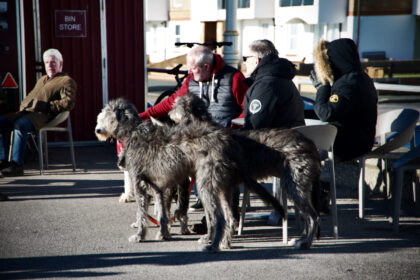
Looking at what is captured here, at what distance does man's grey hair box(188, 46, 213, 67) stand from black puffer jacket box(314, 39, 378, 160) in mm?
1169

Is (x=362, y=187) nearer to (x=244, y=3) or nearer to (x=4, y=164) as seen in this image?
(x=4, y=164)

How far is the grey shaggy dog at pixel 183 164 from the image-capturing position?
15.8ft

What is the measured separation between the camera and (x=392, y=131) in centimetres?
686

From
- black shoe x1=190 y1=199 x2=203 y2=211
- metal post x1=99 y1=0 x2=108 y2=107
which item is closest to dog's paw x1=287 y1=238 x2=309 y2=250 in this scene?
black shoe x1=190 y1=199 x2=203 y2=211

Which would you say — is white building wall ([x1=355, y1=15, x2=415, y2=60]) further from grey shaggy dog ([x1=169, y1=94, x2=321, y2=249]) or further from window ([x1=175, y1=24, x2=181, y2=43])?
grey shaggy dog ([x1=169, y1=94, x2=321, y2=249])

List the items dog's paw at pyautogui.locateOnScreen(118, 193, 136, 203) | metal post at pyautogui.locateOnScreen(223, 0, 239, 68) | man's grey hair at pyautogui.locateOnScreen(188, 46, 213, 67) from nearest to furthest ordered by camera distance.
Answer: man's grey hair at pyautogui.locateOnScreen(188, 46, 213, 67) → dog's paw at pyautogui.locateOnScreen(118, 193, 136, 203) → metal post at pyautogui.locateOnScreen(223, 0, 239, 68)

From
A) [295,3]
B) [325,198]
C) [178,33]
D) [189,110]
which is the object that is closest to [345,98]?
[325,198]

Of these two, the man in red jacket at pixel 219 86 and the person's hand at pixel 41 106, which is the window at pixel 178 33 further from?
the man in red jacket at pixel 219 86

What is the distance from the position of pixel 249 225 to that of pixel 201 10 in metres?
41.1

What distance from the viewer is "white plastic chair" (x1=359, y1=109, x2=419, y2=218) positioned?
6.02 m

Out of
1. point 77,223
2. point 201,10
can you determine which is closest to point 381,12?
point 201,10

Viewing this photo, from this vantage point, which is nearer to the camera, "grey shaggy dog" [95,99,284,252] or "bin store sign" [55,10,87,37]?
"grey shaggy dog" [95,99,284,252]

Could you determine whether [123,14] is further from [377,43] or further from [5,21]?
[377,43]

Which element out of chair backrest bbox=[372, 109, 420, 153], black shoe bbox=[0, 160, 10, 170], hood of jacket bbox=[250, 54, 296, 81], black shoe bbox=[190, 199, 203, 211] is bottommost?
black shoe bbox=[190, 199, 203, 211]
